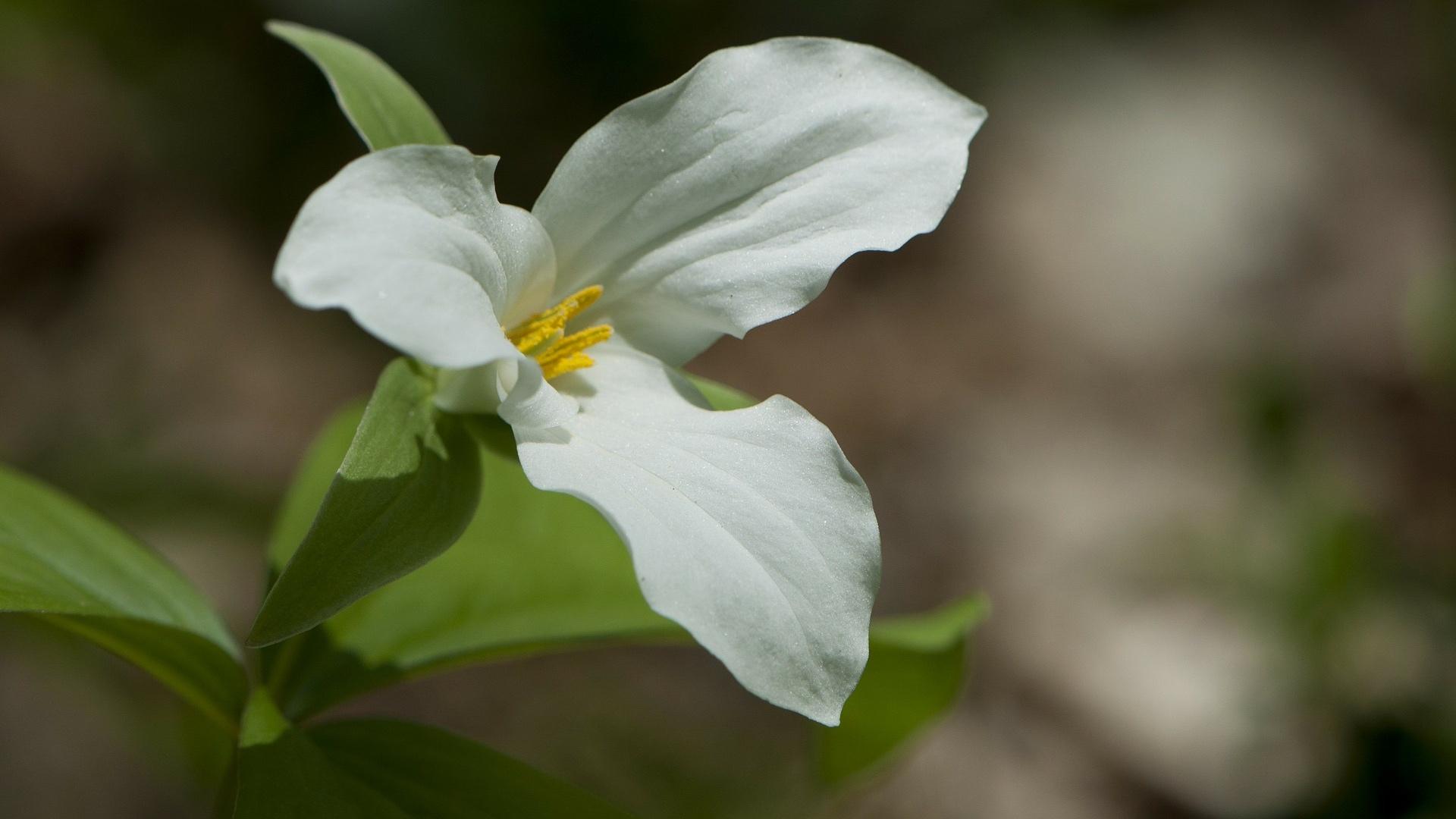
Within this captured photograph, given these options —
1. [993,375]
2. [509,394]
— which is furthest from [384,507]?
[993,375]

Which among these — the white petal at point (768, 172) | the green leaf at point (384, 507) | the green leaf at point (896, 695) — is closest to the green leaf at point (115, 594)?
the green leaf at point (384, 507)

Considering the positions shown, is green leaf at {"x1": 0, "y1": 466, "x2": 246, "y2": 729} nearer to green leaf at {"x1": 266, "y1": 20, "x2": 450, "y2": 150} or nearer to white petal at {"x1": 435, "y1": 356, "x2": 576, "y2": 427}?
white petal at {"x1": 435, "y1": 356, "x2": 576, "y2": 427}

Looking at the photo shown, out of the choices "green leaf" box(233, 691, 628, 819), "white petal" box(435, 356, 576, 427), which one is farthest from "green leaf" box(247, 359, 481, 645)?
"green leaf" box(233, 691, 628, 819)

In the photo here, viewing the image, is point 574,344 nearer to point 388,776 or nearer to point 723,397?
point 723,397

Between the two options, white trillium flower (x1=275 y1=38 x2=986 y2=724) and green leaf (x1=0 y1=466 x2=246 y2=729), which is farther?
green leaf (x1=0 y1=466 x2=246 y2=729)

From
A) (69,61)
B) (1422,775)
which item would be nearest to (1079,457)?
(1422,775)

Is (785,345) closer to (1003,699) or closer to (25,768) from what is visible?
(1003,699)
